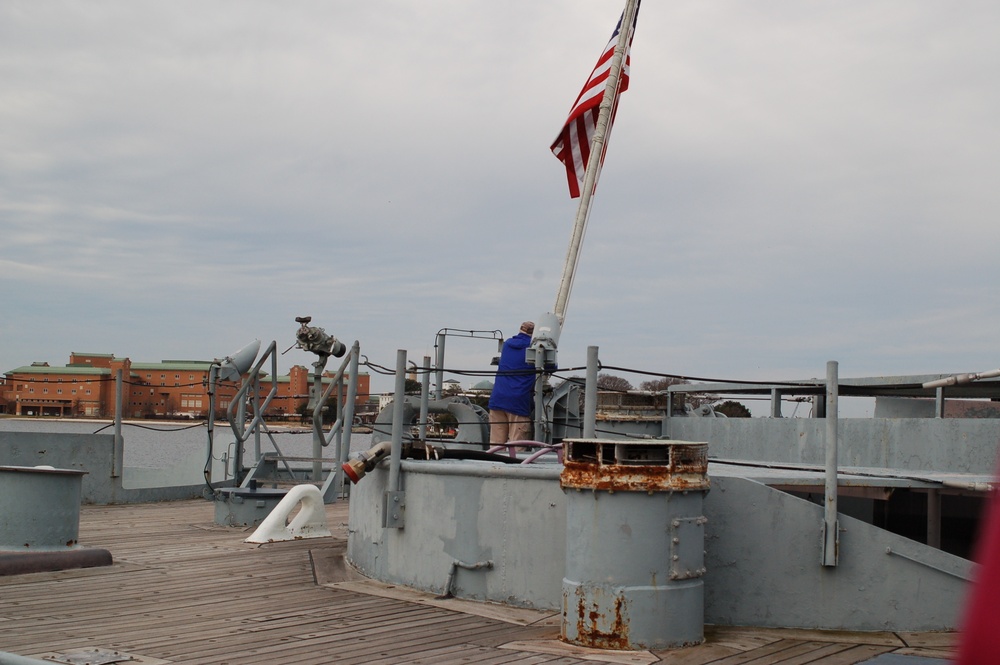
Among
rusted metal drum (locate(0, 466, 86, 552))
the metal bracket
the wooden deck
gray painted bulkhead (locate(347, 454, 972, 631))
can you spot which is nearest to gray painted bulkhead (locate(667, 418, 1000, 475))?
gray painted bulkhead (locate(347, 454, 972, 631))

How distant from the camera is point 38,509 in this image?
8.08 metres

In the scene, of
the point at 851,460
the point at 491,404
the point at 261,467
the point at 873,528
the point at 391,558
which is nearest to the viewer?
the point at 873,528

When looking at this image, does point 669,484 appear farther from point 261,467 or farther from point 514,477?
point 261,467

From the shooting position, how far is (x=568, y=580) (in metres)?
5.82

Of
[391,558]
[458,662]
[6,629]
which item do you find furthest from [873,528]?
[6,629]

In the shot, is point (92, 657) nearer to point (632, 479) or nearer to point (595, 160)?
point (632, 479)

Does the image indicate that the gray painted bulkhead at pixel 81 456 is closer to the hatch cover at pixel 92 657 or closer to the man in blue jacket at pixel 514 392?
the man in blue jacket at pixel 514 392

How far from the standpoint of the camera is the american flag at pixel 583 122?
521 inches

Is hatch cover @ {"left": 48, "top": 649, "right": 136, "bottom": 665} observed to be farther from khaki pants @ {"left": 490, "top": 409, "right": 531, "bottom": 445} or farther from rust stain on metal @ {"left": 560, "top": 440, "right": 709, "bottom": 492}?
khaki pants @ {"left": 490, "top": 409, "right": 531, "bottom": 445}

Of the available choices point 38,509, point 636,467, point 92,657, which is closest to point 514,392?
point 636,467

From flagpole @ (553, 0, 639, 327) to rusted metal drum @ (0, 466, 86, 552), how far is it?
4.72 meters

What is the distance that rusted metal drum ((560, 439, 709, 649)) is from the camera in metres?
5.62

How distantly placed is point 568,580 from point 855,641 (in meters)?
1.72

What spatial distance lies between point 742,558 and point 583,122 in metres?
8.15
